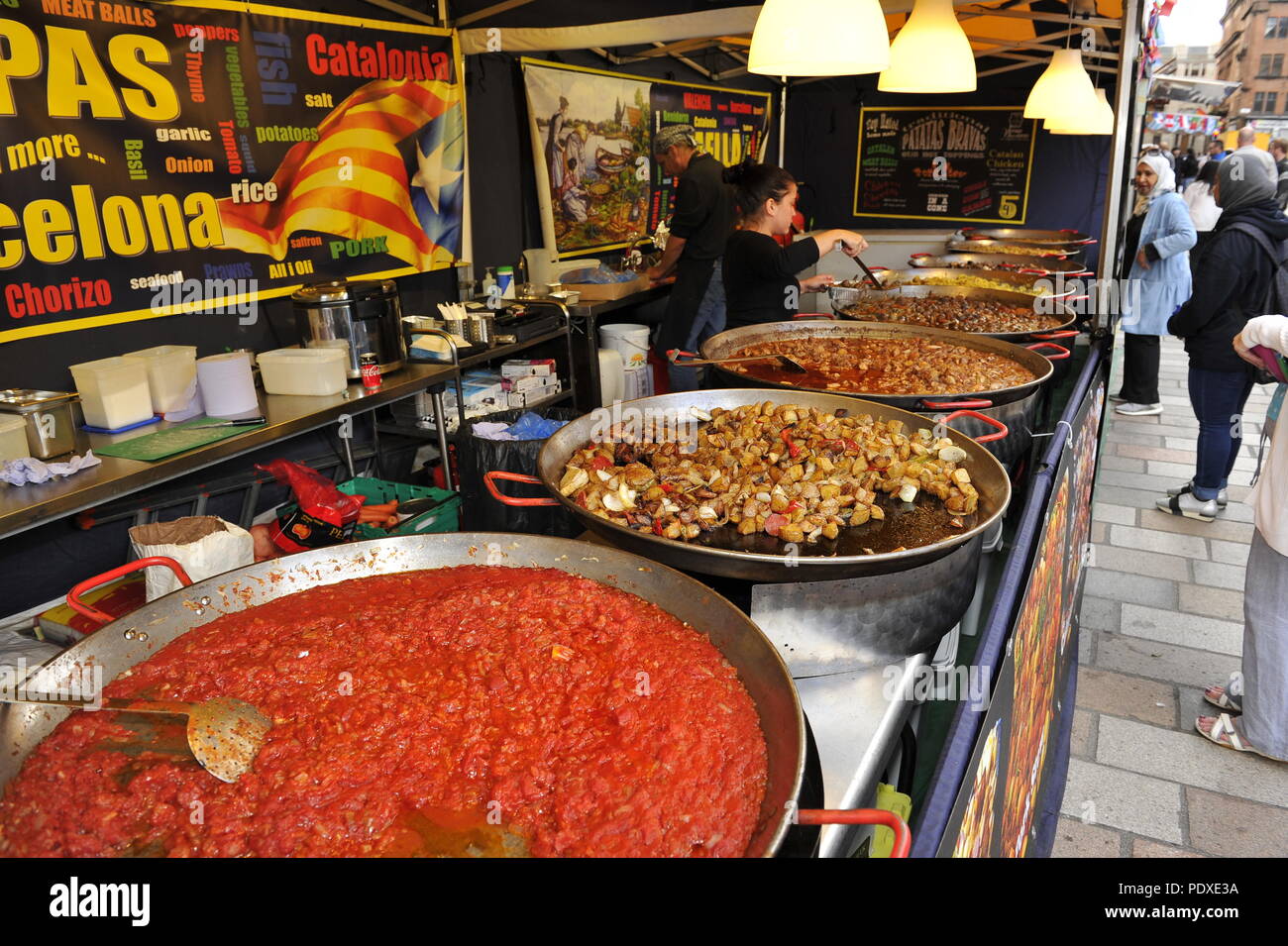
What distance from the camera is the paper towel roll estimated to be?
3475 millimetres

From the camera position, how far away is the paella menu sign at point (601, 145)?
612cm

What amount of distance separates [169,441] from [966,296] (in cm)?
416

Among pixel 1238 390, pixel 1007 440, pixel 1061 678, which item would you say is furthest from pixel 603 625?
pixel 1238 390

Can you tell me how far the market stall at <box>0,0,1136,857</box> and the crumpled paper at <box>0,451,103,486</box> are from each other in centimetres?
1

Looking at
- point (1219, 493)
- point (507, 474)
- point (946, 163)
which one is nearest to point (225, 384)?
point (507, 474)

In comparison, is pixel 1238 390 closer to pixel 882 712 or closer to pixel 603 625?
pixel 882 712

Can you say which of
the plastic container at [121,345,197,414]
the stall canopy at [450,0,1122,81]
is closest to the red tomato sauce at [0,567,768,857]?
the plastic container at [121,345,197,414]

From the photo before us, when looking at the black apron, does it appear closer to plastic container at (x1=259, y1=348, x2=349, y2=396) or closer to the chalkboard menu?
plastic container at (x1=259, y1=348, x2=349, y2=396)

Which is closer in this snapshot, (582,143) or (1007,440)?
(1007,440)

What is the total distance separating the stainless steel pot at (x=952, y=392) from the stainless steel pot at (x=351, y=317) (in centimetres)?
171

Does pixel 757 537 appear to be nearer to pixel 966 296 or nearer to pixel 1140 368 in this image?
pixel 966 296

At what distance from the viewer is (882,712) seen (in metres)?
1.55

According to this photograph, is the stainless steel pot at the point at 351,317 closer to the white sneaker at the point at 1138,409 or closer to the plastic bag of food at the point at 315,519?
the plastic bag of food at the point at 315,519
